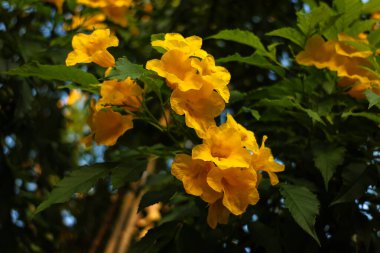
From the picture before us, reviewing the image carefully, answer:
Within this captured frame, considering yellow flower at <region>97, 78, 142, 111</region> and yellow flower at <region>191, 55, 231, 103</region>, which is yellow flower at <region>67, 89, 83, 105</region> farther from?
yellow flower at <region>191, 55, 231, 103</region>

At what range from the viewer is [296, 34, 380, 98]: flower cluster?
94 cm

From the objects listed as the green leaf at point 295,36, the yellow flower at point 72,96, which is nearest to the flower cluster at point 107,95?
the green leaf at point 295,36

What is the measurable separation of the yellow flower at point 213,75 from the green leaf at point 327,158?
0.24 meters

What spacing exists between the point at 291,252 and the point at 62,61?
688 millimetres

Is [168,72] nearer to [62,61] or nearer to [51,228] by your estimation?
[62,61]

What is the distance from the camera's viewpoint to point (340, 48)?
0.96m

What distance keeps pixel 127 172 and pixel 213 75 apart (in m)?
0.24

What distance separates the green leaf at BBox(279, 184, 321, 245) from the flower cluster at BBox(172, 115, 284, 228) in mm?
83

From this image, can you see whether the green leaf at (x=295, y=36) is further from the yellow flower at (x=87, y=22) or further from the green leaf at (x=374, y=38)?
the yellow flower at (x=87, y=22)

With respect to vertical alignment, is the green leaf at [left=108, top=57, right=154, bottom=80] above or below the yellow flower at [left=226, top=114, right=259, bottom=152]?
above

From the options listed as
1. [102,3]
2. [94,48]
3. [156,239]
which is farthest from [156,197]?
[102,3]

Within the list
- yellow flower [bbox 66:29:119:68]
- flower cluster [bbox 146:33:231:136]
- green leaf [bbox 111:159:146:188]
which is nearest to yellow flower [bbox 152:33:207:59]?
flower cluster [bbox 146:33:231:136]

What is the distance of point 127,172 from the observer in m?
0.88

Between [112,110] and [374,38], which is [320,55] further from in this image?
[112,110]
